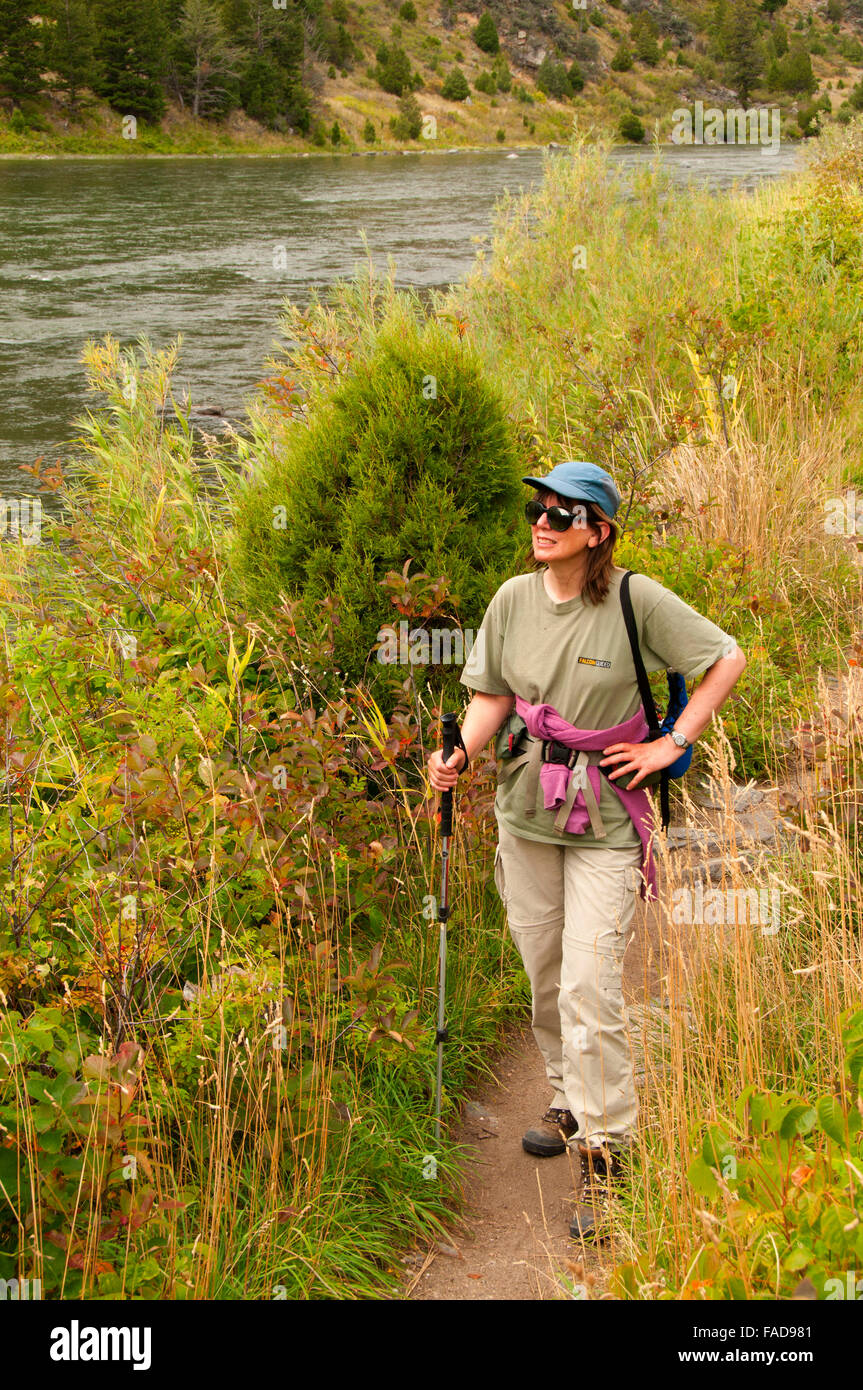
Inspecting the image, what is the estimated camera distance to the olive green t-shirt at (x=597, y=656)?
3.33 m

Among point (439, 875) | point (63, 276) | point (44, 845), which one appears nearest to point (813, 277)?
point (439, 875)

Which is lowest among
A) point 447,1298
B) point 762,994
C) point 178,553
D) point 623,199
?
point 447,1298

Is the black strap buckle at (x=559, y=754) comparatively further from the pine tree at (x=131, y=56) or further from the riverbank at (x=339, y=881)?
the pine tree at (x=131, y=56)

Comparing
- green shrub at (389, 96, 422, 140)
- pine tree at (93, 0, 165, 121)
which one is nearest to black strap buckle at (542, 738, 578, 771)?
pine tree at (93, 0, 165, 121)

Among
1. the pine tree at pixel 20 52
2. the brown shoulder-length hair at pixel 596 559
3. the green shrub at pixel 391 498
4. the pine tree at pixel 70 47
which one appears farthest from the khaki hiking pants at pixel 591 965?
the pine tree at pixel 70 47

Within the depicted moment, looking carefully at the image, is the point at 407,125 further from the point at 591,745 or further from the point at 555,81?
the point at 591,745

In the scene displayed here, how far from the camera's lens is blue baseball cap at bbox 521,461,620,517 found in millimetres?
3311

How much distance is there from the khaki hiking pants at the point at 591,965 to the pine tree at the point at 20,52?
51021mm

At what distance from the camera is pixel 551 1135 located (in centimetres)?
371

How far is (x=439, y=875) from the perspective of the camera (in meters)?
4.59

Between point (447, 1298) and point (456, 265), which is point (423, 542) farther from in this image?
point (456, 265)

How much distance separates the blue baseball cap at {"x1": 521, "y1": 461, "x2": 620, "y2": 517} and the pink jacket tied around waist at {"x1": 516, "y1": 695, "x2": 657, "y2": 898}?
0.56 metres
